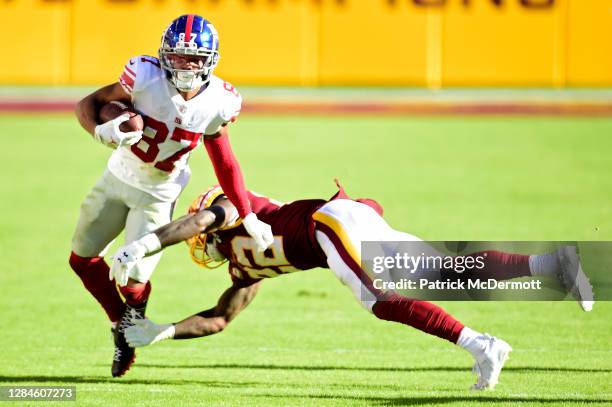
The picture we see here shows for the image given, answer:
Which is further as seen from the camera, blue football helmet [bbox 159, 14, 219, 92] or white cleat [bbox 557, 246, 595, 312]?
blue football helmet [bbox 159, 14, 219, 92]

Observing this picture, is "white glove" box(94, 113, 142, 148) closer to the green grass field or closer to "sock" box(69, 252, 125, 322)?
"sock" box(69, 252, 125, 322)

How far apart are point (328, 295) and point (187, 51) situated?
2.64 meters

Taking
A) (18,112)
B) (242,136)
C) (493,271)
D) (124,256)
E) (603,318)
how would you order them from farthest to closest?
(18,112) → (242,136) → (603,318) → (493,271) → (124,256)

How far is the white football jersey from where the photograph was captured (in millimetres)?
5246

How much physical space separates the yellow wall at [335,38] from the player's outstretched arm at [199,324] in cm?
1103

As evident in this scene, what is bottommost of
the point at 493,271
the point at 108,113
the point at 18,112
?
the point at 18,112

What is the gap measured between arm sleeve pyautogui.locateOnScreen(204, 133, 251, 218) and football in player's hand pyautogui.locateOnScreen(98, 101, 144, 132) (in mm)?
413

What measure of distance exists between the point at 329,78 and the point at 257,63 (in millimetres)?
1051

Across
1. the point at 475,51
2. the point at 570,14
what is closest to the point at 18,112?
the point at 475,51

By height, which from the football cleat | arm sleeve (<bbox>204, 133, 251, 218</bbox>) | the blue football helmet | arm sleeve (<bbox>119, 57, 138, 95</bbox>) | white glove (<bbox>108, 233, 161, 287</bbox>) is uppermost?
the blue football helmet

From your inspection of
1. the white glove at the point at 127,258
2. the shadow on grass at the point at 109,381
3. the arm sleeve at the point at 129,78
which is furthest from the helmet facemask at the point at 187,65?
the shadow on grass at the point at 109,381

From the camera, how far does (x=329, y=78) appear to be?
16547mm

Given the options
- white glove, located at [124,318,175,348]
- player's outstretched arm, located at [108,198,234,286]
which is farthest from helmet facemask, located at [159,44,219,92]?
white glove, located at [124,318,175,348]

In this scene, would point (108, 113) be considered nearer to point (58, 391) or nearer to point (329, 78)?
point (58, 391)
